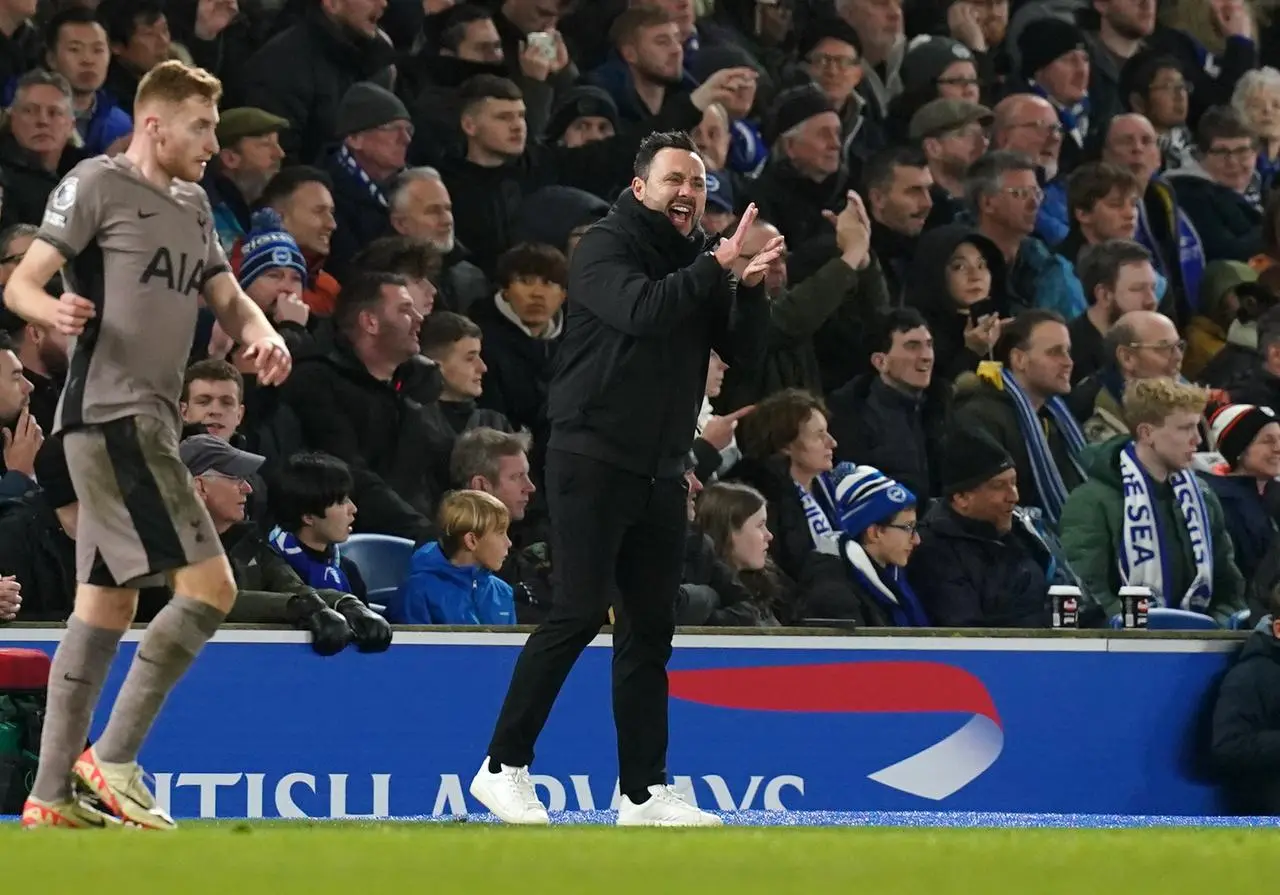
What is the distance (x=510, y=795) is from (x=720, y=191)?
6.75 metres

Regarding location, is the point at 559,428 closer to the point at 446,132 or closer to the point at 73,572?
the point at 73,572

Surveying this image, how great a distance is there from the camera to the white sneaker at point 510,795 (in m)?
8.32

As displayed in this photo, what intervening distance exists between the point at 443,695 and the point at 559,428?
2.31m

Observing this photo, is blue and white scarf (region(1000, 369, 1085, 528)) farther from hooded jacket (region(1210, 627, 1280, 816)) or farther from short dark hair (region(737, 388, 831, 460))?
hooded jacket (region(1210, 627, 1280, 816))

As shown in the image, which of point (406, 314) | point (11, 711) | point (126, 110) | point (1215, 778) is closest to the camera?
point (11, 711)

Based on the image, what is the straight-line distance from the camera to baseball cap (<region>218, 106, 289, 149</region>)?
1325cm

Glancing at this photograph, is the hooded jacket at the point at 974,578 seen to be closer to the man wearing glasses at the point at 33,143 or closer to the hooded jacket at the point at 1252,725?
the hooded jacket at the point at 1252,725

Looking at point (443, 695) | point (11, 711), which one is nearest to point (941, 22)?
point (443, 695)

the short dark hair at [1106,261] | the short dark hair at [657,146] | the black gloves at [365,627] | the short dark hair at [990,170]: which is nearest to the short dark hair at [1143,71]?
the short dark hair at [990,170]

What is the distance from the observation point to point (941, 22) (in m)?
18.8

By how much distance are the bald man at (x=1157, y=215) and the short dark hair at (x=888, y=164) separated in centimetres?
229

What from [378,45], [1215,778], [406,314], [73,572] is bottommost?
[1215,778]

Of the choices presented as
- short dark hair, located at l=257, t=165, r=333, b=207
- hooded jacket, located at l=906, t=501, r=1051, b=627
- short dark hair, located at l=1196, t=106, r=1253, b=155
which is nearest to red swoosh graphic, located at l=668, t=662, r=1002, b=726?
hooded jacket, located at l=906, t=501, r=1051, b=627

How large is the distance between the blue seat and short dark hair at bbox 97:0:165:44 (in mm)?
5922
